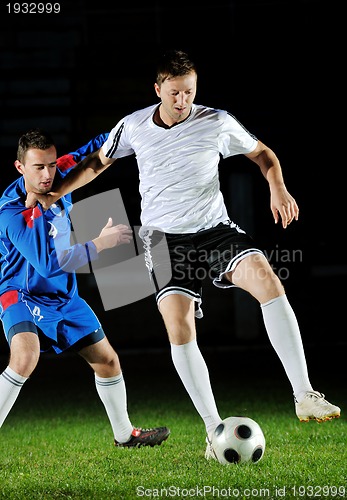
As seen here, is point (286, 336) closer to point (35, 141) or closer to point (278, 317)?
point (278, 317)

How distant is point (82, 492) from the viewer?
4453mm

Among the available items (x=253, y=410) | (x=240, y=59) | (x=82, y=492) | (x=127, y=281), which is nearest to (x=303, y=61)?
(x=240, y=59)

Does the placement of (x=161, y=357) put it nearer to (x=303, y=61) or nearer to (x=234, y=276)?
(x=303, y=61)

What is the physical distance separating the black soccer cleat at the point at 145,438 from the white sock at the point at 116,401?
3 centimetres

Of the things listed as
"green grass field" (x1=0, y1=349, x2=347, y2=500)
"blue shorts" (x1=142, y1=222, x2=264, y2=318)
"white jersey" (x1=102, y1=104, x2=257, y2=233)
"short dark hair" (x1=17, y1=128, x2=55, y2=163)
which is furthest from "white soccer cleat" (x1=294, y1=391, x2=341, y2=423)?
"short dark hair" (x1=17, y1=128, x2=55, y2=163)

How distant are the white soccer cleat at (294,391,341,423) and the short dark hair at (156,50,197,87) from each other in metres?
1.83

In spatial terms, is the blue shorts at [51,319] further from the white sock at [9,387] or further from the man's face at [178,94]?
the man's face at [178,94]

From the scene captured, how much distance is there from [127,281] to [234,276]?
751cm

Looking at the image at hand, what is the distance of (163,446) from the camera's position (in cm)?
576

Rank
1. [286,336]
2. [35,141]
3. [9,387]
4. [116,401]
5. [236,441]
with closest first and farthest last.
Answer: [286,336]
[236,441]
[9,387]
[35,141]
[116,401]

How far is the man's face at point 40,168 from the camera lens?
5090 mm

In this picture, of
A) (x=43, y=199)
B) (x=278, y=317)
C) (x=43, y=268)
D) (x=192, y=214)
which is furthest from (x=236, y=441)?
(x=43, y=199)

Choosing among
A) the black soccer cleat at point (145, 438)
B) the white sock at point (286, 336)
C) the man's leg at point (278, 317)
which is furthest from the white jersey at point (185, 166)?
the black soccer cleat at point (145, 438)

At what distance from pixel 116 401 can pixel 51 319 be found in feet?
2.51
